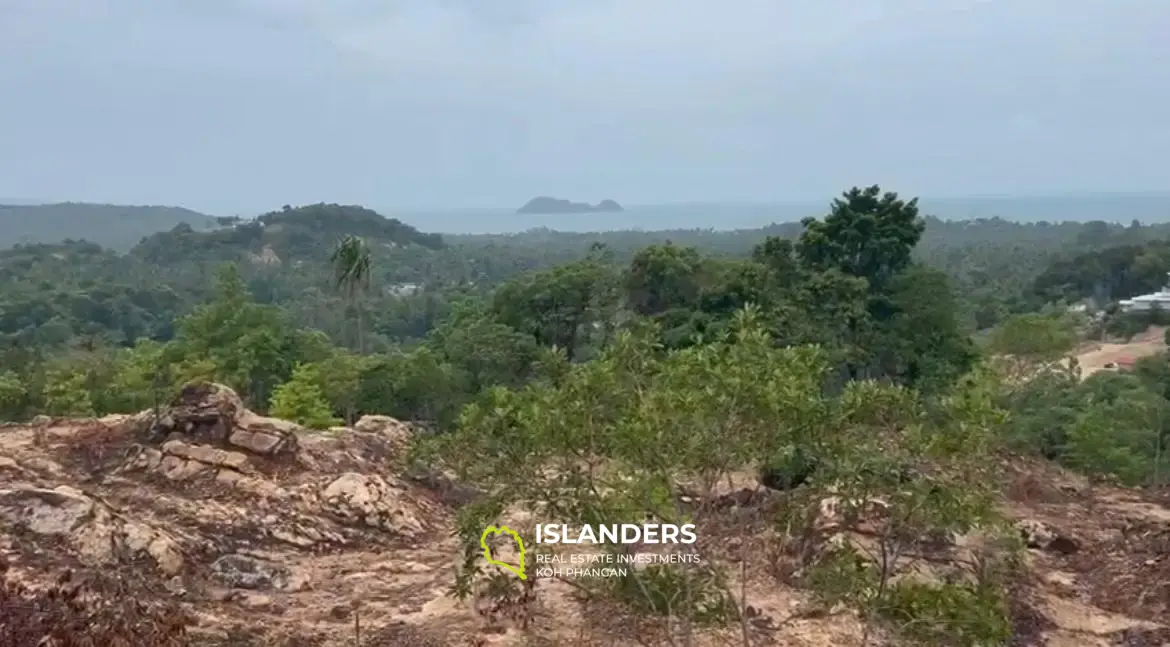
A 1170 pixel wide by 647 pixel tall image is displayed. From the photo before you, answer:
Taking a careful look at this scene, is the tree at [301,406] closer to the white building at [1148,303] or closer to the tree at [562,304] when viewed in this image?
the tree at [562,304]

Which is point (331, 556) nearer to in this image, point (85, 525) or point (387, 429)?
point (85, 525)

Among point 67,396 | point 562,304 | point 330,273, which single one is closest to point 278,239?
point 330,273

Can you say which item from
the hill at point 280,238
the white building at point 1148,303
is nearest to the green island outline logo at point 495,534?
the white building at point 1148,303

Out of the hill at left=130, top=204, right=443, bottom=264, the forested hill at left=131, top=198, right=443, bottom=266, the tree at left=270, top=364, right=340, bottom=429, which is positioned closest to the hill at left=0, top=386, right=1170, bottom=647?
the tree at left=270, top=364, right=340, bottom=429

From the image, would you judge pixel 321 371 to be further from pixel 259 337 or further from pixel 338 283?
pixel 338 283

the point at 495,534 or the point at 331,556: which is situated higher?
the point at 495,534

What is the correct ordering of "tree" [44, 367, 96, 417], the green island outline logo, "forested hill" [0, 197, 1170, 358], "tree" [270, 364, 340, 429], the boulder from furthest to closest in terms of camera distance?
1. "forested hill" [0, 197, 1170, 358]
2. "tree" [44, 367, 96, 417]
3. "tree" [270, 364, 340, 429]
4. the boulder
5. the green island outline logo

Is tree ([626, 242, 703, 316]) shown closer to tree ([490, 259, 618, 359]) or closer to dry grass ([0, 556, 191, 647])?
tree ([490, 259, 618, 359])

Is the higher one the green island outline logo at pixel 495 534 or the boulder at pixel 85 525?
the green island outline logo at pixel 495 534

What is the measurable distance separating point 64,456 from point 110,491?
46.3 inches

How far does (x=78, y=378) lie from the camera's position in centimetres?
1858

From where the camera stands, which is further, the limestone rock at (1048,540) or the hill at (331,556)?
the limestone rock at (1048,540)

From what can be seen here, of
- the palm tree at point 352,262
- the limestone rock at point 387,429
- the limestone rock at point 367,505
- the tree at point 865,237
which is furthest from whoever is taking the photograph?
the palm tree at point 352,262

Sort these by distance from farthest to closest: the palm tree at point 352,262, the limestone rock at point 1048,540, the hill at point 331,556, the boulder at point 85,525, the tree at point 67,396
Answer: the palm tree at point 352,262 < the tree at point 67,396 < the limestone rock at point 1048,540 < the boulder at point 85,525 < the hill at point 331,556
